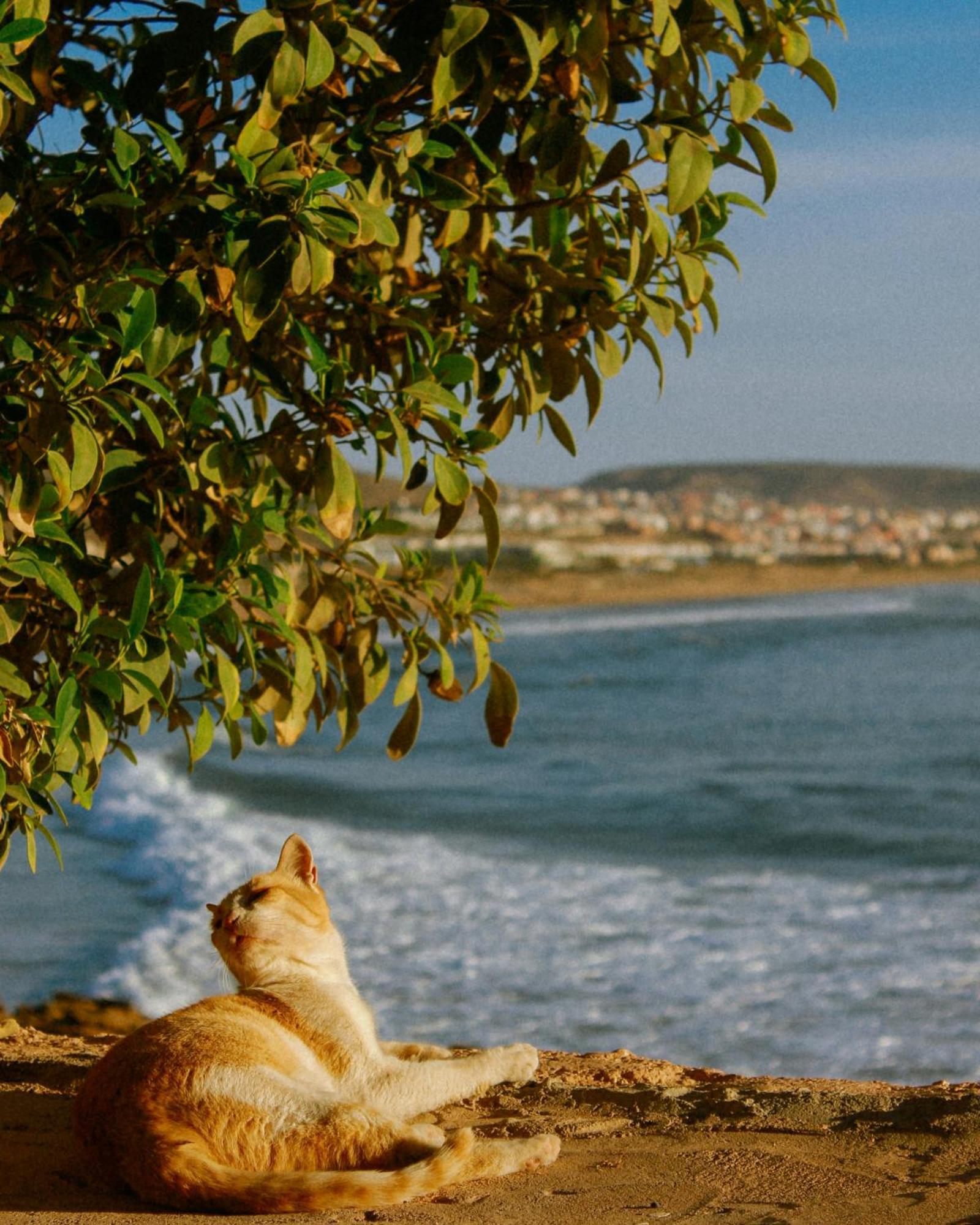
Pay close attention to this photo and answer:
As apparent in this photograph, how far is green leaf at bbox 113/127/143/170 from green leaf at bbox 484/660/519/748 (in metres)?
1.78

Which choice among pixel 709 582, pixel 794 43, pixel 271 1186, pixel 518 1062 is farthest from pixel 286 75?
pixel 709 582

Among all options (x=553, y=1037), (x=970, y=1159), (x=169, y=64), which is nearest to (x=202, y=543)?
(x=169, y=64)

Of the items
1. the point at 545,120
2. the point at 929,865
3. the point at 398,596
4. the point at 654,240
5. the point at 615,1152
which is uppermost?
the point at 545,120

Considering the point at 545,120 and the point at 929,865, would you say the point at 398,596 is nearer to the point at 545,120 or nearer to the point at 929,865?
the point at 545,120

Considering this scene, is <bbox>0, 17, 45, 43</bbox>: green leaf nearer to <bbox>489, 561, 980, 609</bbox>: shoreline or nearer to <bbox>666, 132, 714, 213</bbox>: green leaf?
<bbox>666, 132, 714, 213</bbox>: green leaf

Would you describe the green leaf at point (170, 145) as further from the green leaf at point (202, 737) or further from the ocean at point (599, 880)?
the ocean at point (599, 880)

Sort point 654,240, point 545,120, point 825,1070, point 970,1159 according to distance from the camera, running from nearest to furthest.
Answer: point 970,1159 < point 654,240 < point 545,120 < point 825,1070

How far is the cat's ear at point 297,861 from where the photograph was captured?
4.06 m

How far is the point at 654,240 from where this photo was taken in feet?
12.7

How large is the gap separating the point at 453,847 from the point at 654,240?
11625 millimetres

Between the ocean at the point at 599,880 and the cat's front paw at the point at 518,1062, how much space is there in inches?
32.7

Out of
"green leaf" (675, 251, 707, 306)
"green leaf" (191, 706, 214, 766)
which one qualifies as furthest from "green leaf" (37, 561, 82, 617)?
"green leaf" (675, 251, 707, 306)

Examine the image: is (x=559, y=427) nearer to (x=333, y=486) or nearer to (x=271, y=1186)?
(x=333, y=486)

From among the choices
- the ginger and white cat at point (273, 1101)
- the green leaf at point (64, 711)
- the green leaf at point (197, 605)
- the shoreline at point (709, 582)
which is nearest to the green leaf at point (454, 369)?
the green leaf at point (197, 605)
